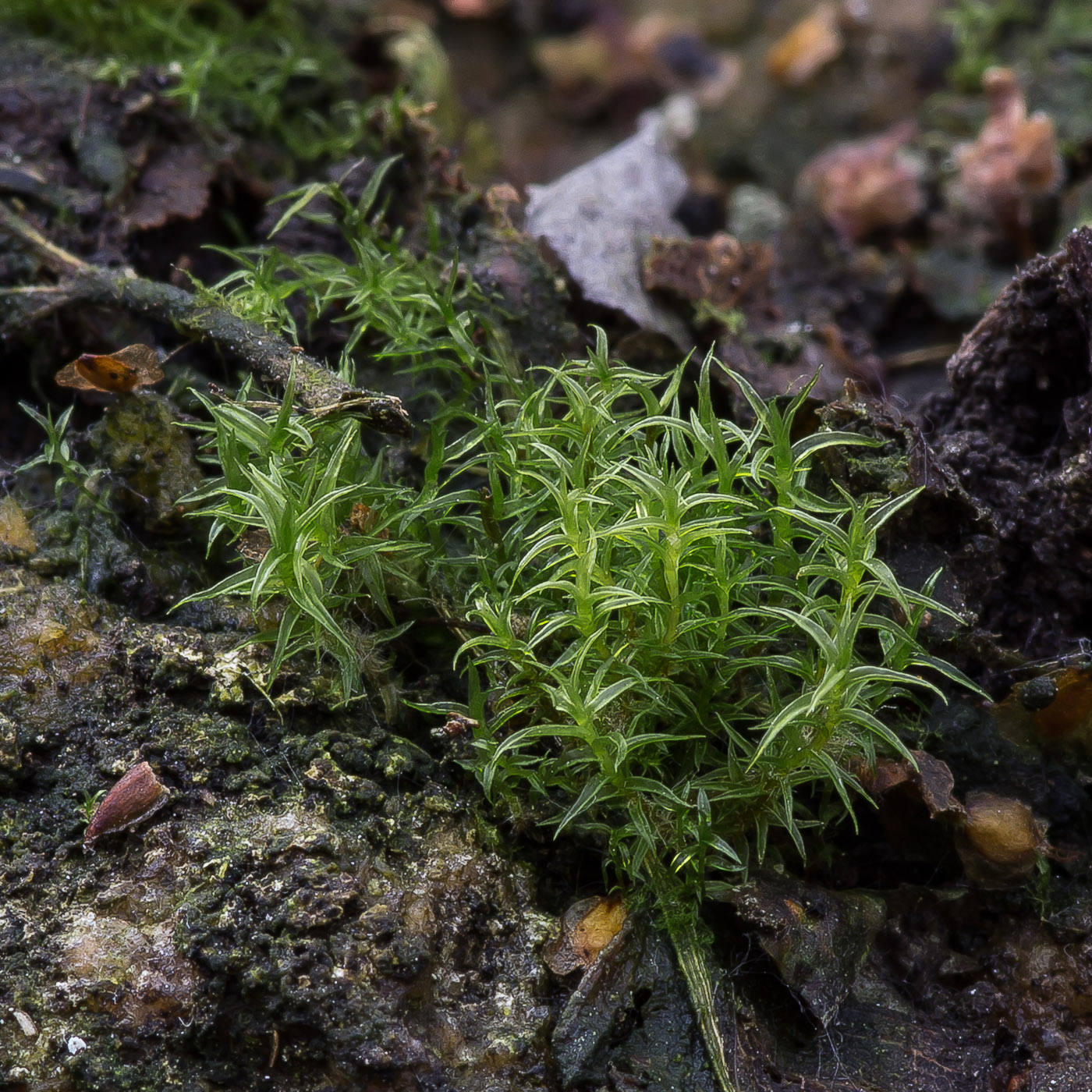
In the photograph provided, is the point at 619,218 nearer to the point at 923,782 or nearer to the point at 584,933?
the point at 923,782

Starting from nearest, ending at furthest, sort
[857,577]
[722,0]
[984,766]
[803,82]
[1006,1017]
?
[857,577]
[1006,1017]
[984,766]
[803,82]
[722,0]

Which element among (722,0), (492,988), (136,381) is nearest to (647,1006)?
(492,988)

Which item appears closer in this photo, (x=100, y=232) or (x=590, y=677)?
(x=590, y=677)

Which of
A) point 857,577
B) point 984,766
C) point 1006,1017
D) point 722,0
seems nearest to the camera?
point 857,577

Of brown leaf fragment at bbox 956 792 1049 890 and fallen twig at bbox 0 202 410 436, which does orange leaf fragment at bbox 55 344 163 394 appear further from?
brown leaf fragment at bbox 956 792 1049 890

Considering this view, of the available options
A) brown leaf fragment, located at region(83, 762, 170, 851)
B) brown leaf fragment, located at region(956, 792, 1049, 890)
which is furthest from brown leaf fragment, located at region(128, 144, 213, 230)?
brown leaf fragment, located at region(956, 792, 1049, 890)

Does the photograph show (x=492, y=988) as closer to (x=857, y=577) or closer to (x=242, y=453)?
(x=857, y=577)

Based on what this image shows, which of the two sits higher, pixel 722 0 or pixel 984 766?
pixel 722 0
